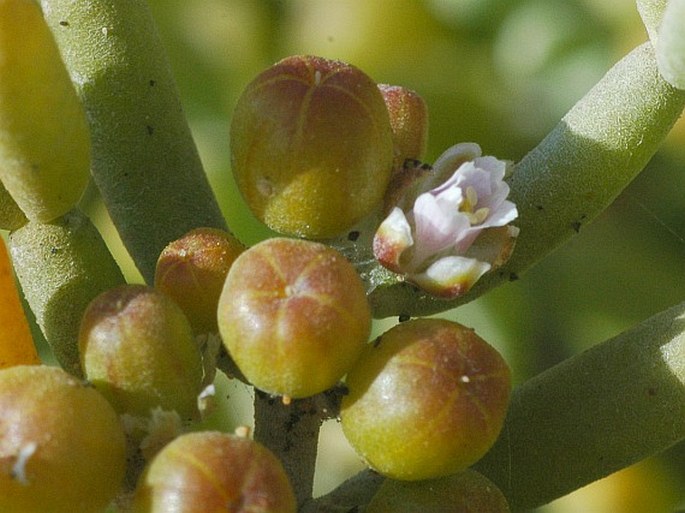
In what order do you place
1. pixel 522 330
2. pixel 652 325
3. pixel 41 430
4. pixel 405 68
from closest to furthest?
pixel 41 430 → pixel 652 325 → pixel 522 330 → pixel 405 68

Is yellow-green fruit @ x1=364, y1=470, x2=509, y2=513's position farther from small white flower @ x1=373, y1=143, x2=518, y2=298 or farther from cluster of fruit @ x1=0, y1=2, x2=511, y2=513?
small white flower @ x1=373, y1=143, x2=518, y2=298

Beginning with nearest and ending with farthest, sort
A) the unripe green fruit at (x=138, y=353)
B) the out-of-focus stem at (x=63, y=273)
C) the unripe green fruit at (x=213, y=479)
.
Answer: the unripe green fruit at (x=213, y=479), the unripe green fruit at (x=138, y=353), the out-of-focus stem at (x=63, y=273)

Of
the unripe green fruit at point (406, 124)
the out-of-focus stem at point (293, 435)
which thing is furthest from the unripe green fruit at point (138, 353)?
the unripe green fruit at point (406, 124)

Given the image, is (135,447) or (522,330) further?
(522,330)

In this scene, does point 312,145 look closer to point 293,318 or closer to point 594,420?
point 293,318

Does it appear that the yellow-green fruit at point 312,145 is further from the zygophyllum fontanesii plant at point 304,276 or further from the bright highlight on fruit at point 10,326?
the bright highlight on fruit at point 10,326

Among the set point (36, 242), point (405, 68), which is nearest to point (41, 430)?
point (36, 242)

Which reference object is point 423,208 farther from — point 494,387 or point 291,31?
point 291,31
